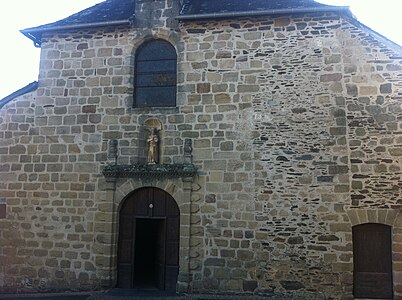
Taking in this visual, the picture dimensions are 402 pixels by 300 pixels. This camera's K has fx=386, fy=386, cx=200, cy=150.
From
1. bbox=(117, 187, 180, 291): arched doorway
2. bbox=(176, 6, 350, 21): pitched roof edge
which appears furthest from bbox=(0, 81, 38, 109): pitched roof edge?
bbox=(176, 6, 350, 21): pitched roof edge

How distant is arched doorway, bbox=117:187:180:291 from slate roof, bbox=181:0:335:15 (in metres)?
4.16

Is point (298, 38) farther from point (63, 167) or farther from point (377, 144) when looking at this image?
point (63, 167)

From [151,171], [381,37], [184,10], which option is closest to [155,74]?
[184,10]

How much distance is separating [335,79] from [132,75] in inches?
173

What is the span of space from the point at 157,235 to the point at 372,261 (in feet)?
14.5

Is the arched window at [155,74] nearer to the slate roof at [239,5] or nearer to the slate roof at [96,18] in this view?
the slate roof at [96,18]

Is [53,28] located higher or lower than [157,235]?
higher

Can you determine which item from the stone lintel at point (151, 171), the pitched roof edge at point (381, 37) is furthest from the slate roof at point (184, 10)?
the stone lintel at point (151, 171)

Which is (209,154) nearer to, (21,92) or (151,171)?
(151,171)

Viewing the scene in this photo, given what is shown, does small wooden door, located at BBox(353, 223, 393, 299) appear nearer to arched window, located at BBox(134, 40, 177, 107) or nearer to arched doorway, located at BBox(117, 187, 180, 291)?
arched doorway, located at BBox(117, 187, 180, 291)

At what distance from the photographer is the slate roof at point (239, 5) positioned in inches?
328

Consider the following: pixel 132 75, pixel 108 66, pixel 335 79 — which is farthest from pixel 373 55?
pixel 108 66

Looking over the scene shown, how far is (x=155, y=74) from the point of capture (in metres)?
8.76

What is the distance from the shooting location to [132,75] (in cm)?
872
